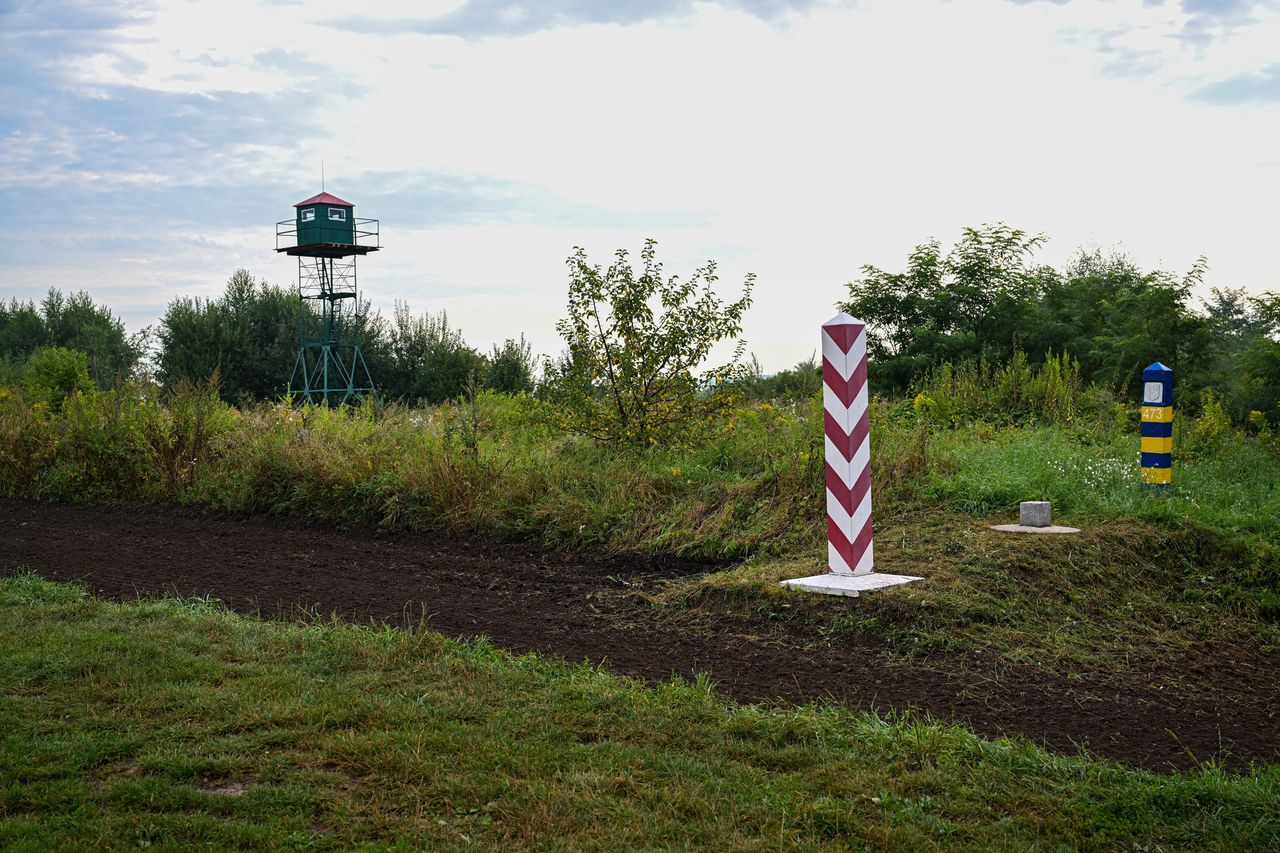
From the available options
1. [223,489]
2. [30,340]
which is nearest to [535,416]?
[223,489]

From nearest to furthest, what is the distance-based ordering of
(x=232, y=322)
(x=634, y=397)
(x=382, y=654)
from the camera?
(x=382, y=654) → (x=634, y=397) → (x=232, y=322)

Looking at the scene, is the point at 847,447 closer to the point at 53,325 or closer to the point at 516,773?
the point at 516,773

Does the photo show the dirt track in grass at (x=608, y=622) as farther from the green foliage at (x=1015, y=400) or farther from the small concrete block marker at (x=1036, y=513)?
the green foliage at (x=1015, y=400)

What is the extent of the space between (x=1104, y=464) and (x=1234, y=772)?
20.4 ft

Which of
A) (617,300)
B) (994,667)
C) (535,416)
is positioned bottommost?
(994,667)

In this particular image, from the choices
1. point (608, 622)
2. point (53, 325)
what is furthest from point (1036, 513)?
point (53, 325)

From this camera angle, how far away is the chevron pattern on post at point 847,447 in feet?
22.7

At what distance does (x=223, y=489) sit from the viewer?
1202cm

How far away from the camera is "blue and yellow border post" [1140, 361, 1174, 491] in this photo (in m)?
9.54

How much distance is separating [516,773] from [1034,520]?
5.28 meters

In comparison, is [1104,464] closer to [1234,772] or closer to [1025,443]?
[1025,443]

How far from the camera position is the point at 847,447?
23.1ft

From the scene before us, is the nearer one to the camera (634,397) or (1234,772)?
(1234,772)

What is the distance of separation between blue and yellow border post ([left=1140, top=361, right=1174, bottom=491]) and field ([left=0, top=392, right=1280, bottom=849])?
0.92ft
